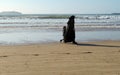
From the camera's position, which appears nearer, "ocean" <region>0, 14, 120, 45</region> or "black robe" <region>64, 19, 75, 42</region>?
"black robe" <region>64, 19, 75, 42</region>

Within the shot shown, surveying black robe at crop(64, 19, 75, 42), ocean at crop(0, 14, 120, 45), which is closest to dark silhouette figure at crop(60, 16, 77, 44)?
black robe at crop(64, 19, 75, 42)

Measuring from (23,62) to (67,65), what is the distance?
1.30m

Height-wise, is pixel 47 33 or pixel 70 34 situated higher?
pixel 70 34

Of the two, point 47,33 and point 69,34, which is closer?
point 69,34

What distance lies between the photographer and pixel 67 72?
6863 millimetres

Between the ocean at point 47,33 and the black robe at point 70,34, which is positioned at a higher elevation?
the black robe at point 70,34

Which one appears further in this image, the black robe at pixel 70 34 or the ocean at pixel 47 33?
the ocean at pixel 47 33

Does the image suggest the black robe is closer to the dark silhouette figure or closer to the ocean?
the dark silhouette figure

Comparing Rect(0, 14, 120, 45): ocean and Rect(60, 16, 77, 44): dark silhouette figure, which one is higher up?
Rect(60, 16, 77, 44): dark silhouette figure

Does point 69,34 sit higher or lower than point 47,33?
higher

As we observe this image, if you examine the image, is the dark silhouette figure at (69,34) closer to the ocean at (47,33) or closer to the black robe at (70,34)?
the black robe at (70,34)

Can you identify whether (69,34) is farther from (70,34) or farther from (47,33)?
(47,33)

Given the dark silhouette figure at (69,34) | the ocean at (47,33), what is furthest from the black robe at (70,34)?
the ocean at (47,33)

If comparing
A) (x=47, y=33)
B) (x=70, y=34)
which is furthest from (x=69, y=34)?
(x=47, y=33)
